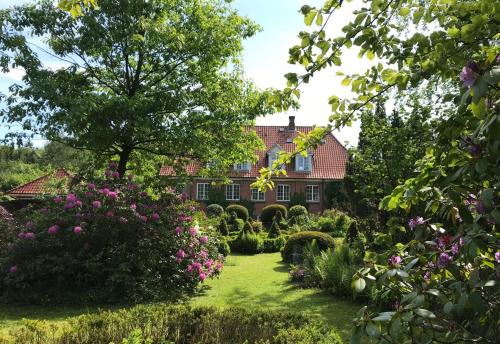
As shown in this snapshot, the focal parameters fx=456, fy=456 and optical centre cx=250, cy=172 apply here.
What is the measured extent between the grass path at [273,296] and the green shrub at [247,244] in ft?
15.8

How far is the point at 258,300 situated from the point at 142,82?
23.7 ft

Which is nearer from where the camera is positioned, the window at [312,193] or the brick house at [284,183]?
the brick house at [284,183]

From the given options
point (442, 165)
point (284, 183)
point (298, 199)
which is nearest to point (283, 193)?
point (284, 183)

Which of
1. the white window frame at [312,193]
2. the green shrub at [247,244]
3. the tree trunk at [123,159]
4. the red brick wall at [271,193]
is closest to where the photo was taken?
the tree trunk at [123,159]

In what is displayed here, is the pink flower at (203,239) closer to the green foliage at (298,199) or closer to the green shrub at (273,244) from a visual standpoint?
the green shrub at (273,244)

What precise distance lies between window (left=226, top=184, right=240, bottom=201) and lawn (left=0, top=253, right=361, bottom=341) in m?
22.7

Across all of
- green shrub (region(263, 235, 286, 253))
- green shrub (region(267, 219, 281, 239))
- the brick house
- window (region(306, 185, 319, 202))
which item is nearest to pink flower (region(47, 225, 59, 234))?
green shrub (region(263, 235, 286, 253))

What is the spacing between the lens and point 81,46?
11.8 m

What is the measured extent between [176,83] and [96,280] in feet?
18.9

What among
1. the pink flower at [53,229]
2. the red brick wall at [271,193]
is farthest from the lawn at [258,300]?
the red brick wall at [271,193]

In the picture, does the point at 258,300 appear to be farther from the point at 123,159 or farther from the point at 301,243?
the point at 123,159

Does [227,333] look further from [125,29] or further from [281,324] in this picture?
[125,29]

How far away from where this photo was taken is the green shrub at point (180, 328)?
416cm

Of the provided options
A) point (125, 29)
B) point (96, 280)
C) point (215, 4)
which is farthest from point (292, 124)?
point (96, 280)
